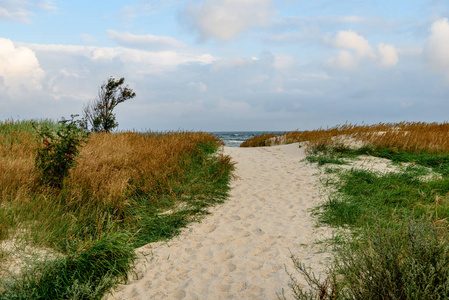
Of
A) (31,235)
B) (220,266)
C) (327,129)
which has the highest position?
(327,129)

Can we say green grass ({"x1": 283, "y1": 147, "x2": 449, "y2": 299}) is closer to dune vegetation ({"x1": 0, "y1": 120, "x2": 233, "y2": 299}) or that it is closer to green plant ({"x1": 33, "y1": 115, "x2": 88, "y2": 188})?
dune vegetation ({"x1": 0, "y1": 120, "x2": 233, "y2": 299})

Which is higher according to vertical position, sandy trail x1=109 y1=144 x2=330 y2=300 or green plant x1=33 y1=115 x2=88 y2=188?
green plant x1=33 y1=115 x2=88 y2=188

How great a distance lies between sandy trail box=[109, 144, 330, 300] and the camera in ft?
12.6

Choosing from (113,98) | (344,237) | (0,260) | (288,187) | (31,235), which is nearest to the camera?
(0,260)

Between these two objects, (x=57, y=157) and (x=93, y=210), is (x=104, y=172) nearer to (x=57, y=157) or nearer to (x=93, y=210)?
(x=57, y=157)

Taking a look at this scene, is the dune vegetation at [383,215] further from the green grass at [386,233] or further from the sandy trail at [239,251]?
the sandy trail at [239,251]

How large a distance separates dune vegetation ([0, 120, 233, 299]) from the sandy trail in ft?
1.10

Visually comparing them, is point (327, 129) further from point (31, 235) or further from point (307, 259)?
point (31, 235)

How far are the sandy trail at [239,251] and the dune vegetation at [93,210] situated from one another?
0.34m

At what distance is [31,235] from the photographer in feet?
14.3

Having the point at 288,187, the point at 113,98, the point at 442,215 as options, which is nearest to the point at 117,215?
the point at 288,187

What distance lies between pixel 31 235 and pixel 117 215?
155 centimetres

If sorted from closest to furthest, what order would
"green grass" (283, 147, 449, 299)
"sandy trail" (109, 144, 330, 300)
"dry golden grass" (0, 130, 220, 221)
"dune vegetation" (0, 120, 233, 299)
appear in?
1. "green grass" (283, 147, 449, 299)
2. "dune vegetation" (0, 120, 233, 299)
3. "sandy trail" (109, 144, 330, 300)
4. "dry golden grass" (0, 130, 220, 221)

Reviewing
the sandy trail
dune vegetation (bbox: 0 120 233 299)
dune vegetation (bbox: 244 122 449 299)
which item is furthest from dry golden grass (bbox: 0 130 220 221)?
dune vegetation (bbox: 244 122 449 299)
